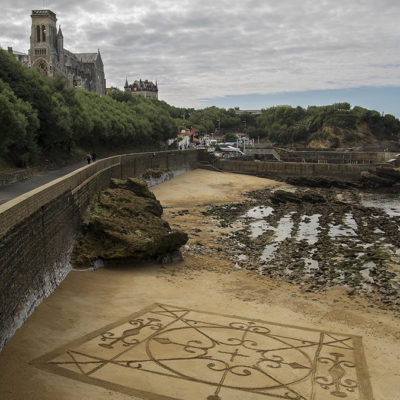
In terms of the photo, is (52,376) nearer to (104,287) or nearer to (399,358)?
(104,287)

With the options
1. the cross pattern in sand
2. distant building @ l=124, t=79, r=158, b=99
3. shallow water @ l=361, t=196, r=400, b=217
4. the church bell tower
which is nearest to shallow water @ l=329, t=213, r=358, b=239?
shallow water @ l=361, t=196, r=400, b=217

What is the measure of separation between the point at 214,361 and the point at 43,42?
97.8 metres

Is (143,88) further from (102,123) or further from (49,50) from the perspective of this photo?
(102,123)

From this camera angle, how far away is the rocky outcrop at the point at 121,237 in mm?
15164

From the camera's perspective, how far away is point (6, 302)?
28.6 ft

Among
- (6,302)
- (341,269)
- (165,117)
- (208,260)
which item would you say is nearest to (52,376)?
(6,302)

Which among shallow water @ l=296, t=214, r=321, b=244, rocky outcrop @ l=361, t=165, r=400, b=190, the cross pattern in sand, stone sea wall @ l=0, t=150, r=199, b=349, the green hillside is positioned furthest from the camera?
rocky outcrop @ l=361, t=165, r=400, b=190

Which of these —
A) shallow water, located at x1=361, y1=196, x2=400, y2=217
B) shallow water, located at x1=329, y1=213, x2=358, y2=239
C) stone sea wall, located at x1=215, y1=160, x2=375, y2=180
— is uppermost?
stone sea wall, located at x1=215, y1=160, x2=375, y2=180

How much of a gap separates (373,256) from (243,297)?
827 centimetres

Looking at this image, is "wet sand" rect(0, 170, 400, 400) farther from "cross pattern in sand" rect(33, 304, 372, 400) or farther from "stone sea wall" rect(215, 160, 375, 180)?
"stone sea wall" rect(215, 160, 375, 180)

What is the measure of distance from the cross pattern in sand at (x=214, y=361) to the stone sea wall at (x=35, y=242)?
1494 millimetres

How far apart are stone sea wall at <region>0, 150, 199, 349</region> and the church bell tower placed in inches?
3295

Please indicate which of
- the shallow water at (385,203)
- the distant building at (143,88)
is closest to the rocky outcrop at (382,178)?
the shallow water at (385,203)

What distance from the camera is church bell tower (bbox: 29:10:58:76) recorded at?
304 feet
